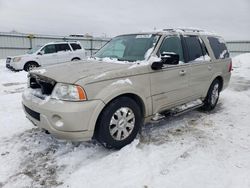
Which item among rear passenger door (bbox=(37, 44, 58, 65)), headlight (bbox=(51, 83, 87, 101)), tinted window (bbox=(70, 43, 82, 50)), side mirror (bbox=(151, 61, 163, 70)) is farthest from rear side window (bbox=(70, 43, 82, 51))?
headlight (bbox=(51, 83, 87, 101))

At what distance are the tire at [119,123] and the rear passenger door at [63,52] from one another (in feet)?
37.9

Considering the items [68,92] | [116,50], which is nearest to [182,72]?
[116,50]

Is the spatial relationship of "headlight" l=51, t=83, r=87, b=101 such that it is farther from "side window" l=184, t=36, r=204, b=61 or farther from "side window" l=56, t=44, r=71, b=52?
"side window" l=56, t=44, r=71, b=52

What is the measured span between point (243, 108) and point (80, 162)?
4.67 meters

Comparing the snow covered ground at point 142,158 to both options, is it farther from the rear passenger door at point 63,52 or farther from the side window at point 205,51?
the rear passenger door at point 63,52

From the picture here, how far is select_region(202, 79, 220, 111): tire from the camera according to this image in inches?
231

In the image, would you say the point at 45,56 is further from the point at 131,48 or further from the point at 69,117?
the point at 69,117

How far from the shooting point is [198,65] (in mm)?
5160

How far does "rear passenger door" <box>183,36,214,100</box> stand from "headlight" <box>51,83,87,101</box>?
2.51 metres

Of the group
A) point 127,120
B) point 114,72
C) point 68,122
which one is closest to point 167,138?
point 127,120

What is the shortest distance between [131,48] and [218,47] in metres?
2.64

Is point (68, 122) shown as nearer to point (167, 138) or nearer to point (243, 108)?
point (167, 138)

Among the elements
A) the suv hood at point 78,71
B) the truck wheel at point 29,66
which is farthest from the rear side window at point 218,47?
the truck wheel at point 29,66

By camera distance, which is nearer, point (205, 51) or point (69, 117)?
point (69, 117)
